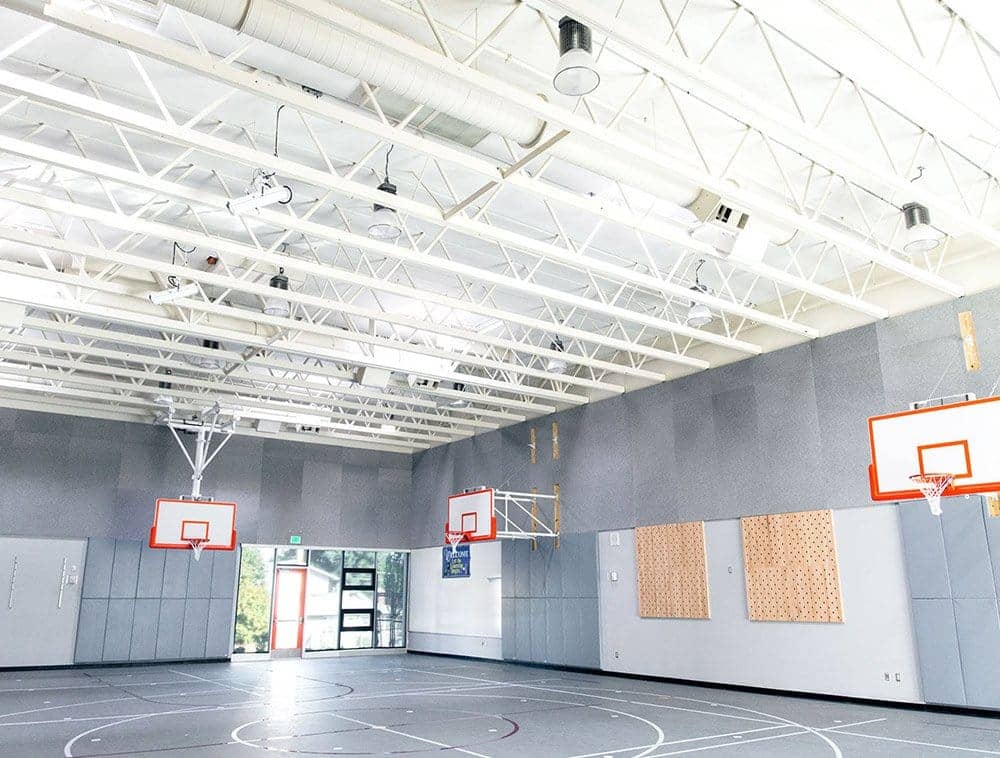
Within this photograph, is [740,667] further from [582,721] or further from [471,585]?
[471,585]

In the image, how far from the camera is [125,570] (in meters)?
21.7

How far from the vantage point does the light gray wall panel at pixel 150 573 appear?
2188 centimetres

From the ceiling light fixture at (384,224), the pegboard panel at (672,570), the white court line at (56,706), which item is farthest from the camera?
the pegboard panel at (672,570)

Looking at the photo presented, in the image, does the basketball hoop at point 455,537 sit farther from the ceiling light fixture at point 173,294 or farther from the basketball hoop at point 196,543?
the ceiling light fixture at point 173,294

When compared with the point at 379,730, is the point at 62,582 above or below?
above

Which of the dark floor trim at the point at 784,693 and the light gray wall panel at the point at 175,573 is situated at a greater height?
the light gray wall panel at the point at 175,573

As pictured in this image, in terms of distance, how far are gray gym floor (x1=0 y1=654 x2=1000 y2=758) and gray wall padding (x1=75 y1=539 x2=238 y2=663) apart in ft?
9.63

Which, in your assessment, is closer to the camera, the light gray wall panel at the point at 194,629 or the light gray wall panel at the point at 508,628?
the light gray wall panel at the point at 508,628

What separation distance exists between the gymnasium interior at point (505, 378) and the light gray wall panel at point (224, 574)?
89 mm

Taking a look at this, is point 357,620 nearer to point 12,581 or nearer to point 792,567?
point 12,581

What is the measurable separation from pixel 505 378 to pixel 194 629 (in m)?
11.8

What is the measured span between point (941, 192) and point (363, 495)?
1925cm

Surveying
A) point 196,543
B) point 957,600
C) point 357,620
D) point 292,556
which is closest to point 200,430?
point 196,543

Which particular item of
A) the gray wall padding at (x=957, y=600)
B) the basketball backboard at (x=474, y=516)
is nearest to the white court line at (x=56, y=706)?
the basketball backboard at (x=474, y=516)
